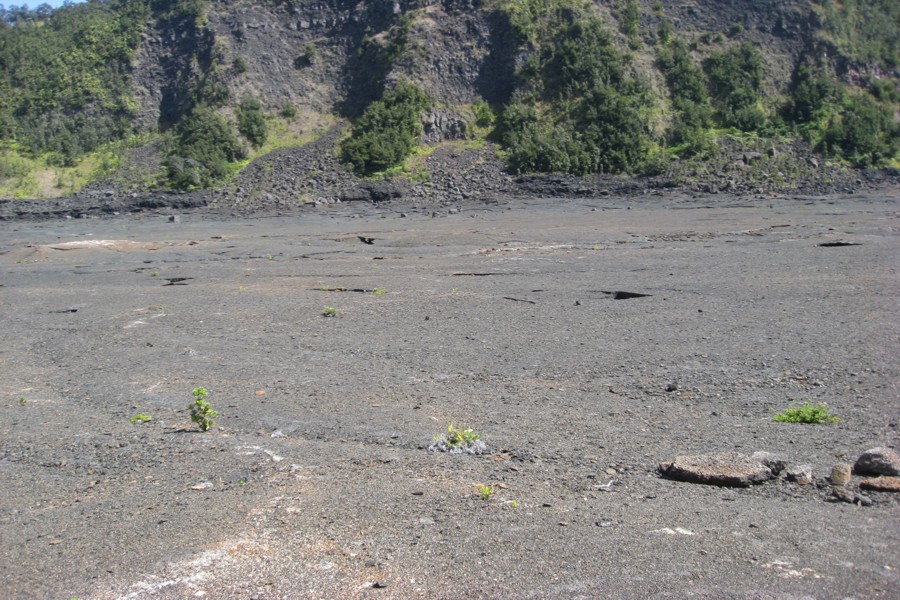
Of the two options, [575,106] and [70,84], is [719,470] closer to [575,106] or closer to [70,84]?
[575,106]

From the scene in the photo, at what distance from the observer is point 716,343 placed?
12.5m

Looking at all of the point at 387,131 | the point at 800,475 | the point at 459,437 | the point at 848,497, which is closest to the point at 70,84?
the point at 387,131

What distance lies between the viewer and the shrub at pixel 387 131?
43.2 m

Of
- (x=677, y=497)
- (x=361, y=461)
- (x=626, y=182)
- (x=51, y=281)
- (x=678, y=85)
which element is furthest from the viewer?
(x=678, y=85)

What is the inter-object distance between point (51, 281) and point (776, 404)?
63.2 ft

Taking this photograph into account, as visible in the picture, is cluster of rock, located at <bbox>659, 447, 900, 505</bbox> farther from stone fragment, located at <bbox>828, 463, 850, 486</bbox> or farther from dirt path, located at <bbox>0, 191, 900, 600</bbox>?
dirt path, located at <bbox>0, 191, 900, 600</bbox>

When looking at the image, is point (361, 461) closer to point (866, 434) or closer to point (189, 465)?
point (189, 465)

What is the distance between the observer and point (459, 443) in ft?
27.6

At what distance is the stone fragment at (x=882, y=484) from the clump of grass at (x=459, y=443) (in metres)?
3.29

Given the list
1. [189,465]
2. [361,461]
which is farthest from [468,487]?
[189,465]

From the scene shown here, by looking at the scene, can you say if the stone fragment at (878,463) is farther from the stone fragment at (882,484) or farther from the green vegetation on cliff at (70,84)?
the green vegetation on cliff at (70,84)

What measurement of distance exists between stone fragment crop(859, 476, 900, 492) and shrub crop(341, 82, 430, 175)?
37707 mm

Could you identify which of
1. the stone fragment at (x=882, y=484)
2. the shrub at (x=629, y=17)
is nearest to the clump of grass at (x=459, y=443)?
the stone fragment at (x=882, y=484)

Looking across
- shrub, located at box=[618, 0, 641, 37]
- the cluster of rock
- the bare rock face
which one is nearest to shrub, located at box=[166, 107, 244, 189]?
shrub, located at box=[618, 0, 641, 37]
